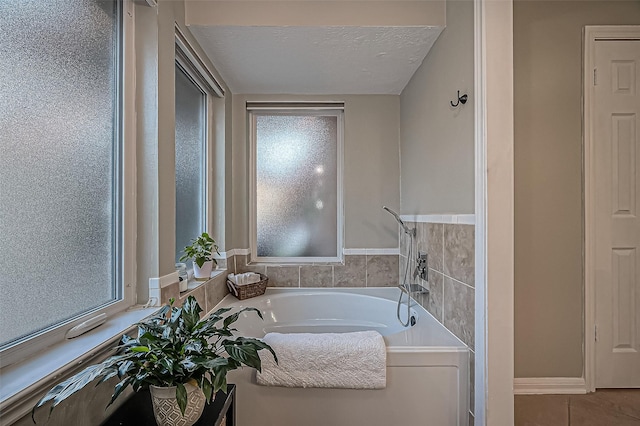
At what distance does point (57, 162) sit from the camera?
1.08 metres

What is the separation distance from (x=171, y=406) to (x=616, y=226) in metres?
2.28

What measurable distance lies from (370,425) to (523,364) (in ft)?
3.12

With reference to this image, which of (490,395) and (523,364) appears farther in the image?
(523,364)

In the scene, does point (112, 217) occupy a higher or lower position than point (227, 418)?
higher

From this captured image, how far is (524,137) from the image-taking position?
73.5 inches

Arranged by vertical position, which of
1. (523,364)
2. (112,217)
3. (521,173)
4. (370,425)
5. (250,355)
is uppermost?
(521,173)

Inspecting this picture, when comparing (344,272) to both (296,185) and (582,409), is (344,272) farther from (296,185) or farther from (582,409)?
(582,409)

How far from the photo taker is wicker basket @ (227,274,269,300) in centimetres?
248

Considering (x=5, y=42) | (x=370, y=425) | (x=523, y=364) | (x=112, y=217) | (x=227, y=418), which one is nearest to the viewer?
(x=5, y=42)

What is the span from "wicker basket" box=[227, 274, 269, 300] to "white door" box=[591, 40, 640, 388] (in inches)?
83.0

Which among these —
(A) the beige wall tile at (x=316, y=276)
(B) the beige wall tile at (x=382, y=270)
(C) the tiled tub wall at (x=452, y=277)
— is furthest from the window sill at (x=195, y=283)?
(C) the tiled tub wall at (x=452, y=277)

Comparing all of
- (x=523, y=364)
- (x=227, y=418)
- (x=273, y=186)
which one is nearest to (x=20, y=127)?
(x=227, y=418)

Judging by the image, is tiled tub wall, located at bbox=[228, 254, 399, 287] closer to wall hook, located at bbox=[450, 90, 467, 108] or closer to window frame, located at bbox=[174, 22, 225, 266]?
→ window frame, located at bbox=[174, 22, 225, 266]

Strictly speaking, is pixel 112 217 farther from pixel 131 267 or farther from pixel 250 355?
pixel 250 355
